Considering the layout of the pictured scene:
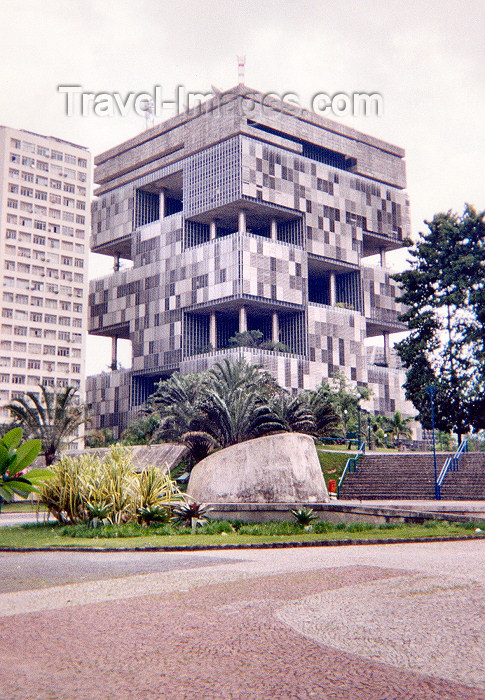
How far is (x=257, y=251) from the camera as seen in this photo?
8512cm

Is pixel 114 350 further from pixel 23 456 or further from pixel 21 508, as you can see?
pixel 23 456

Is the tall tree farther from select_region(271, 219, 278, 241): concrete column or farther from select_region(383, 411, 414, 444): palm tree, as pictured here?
select_region(271, 219, 278, 241): concrete column

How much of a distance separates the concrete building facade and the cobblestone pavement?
228 ft

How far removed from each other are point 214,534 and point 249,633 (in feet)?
37.5

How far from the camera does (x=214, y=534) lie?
58.3ft

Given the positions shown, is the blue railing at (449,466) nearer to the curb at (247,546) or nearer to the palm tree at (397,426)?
the curb at (247,546)

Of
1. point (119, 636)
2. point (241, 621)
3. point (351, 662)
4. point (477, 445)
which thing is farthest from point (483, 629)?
point (477, 445)

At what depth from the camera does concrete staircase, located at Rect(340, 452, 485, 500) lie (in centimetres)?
3447

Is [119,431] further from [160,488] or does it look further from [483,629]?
[483,629]

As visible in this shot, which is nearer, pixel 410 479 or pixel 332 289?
pixel 410 479

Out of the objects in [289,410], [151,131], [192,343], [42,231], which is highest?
[151,131]

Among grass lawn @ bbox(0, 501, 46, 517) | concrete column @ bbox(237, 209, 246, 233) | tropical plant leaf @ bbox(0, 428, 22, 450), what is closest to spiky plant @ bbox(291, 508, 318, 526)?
tropical plant leaf @ bbox(0, 428, 22, 450)

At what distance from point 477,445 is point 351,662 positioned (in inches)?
2918

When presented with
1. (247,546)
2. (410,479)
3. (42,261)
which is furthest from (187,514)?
(42,261)
